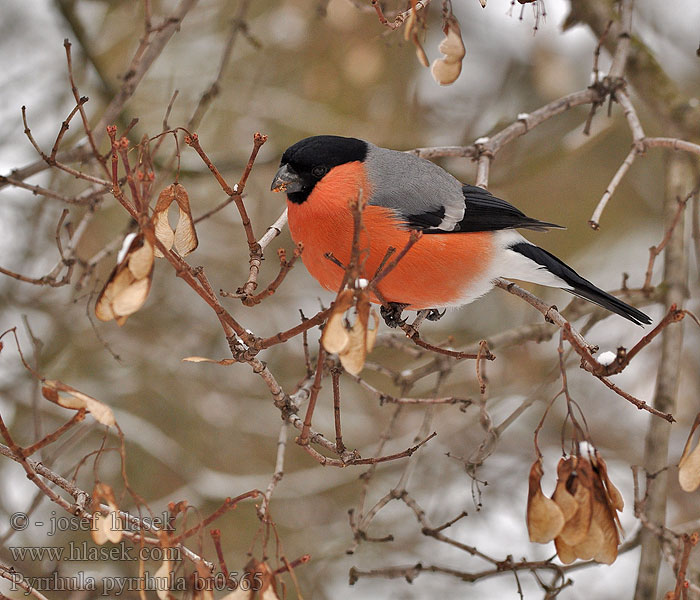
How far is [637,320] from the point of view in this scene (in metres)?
2.54

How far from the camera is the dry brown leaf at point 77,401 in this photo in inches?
57.4

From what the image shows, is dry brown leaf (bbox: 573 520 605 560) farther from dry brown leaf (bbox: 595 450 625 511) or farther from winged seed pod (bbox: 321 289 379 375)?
winged seed pod (bbox: 321 289 379 375)

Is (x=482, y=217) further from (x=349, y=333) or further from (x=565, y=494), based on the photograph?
(x=349, y=333)

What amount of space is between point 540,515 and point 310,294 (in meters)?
3.25

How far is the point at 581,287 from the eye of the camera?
2.67 metres

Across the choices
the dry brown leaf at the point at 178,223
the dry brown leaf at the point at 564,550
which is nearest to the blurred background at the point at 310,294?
the dry brown leaf at the point at 178,223

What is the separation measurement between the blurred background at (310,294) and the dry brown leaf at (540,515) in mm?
2461

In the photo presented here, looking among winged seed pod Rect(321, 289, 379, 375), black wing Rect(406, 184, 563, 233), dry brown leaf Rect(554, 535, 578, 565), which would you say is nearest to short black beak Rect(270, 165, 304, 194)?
black wing Rect(406, 184, 563, 233)

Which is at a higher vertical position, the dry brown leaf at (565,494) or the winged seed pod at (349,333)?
the winged seed pod at (349,333)

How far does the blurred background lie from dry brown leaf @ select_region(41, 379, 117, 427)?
7.92 ft

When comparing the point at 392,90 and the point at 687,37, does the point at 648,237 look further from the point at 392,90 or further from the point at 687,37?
the point at 392,90

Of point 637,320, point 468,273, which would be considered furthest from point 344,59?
point 637,320

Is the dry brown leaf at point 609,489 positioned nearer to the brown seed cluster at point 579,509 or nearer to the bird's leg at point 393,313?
the brown seed cluster at point 579,509

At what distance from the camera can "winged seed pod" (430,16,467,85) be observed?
2496mm
